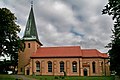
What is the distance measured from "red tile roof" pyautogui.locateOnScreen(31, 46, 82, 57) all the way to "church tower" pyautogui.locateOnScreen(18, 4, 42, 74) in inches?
81.0

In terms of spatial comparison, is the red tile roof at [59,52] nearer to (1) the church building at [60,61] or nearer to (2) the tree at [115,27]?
(1) the church building at [60,61]

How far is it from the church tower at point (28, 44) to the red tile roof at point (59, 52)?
6.75 ft

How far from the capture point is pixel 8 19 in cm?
3941

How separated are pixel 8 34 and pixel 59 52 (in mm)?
23177

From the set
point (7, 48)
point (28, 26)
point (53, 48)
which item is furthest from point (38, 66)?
point (7, 48)

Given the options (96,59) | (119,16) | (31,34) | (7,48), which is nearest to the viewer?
(119,16)

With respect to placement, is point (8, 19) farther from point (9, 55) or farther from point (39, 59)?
point (39, 59)

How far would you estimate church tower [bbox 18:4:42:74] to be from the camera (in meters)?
62.5

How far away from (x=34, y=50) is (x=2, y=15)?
2561cm

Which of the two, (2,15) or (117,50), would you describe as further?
(2,15)

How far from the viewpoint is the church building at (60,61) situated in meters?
59.1

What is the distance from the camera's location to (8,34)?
4091 centimetres

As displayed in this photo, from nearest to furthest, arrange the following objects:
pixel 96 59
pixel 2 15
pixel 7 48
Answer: pixel 2 15, pixel 7 48, pixel 96 59

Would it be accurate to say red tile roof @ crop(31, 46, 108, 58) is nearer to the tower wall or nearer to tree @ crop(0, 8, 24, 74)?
the tower wall
